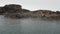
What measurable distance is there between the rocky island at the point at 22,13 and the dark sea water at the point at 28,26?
38 cm

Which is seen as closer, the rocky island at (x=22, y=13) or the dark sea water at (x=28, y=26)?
the dark sea water at (x=28, y=26)

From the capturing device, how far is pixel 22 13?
10.8 m

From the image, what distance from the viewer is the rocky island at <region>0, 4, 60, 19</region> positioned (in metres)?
10.7

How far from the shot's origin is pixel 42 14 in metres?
11.1

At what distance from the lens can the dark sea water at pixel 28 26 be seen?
8663 mm

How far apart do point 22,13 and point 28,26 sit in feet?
4.51

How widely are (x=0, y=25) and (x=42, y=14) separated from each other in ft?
9.38

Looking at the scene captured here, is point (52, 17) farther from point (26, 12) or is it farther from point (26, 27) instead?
point (26, 27)

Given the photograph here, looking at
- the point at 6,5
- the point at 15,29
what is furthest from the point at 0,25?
the point at 6,5

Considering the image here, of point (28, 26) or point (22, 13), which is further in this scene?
point (22, 13)

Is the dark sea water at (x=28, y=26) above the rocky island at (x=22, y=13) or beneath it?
beneath

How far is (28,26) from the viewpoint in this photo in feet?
31.7

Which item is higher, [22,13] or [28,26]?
[22,13]

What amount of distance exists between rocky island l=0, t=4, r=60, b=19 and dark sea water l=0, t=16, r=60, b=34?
38 cm
